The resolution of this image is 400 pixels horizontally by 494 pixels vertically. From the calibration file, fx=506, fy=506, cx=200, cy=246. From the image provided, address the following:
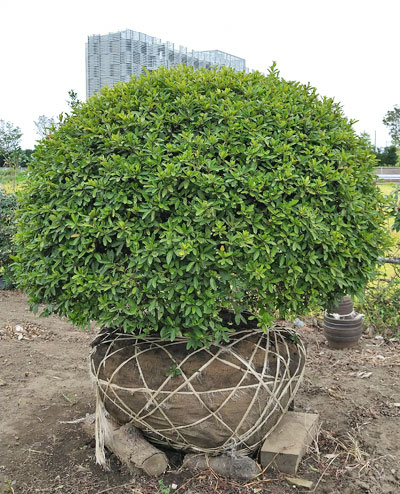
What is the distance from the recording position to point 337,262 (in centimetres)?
321

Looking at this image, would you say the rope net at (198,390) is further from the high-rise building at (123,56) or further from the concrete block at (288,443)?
the high-rise building at (123,56)

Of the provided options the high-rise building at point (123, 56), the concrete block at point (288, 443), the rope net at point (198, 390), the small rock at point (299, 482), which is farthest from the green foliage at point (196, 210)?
the high-rise building at point (123, 56)

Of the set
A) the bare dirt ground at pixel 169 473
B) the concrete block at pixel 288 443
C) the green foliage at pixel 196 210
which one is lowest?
the bare dirt ground at pixel 169 473

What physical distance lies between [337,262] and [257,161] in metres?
0.82

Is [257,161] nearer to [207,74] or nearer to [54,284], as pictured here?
[207,74]

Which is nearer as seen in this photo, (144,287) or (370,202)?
(144,287)

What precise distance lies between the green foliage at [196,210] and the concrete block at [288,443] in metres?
0.83

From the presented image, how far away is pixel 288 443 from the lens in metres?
3.37

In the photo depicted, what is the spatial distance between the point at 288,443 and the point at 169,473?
809 mm

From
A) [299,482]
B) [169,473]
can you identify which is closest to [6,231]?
[169,473]

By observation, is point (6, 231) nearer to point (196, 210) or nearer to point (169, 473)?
point (169, 473)

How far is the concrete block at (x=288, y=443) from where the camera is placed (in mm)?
3291

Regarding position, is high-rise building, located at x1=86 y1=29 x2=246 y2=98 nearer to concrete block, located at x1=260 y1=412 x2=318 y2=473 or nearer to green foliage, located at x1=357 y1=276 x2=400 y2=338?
green foliage, located at x1=357 y1=276 x2=400 y2=338

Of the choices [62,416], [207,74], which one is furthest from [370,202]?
[62,416]
